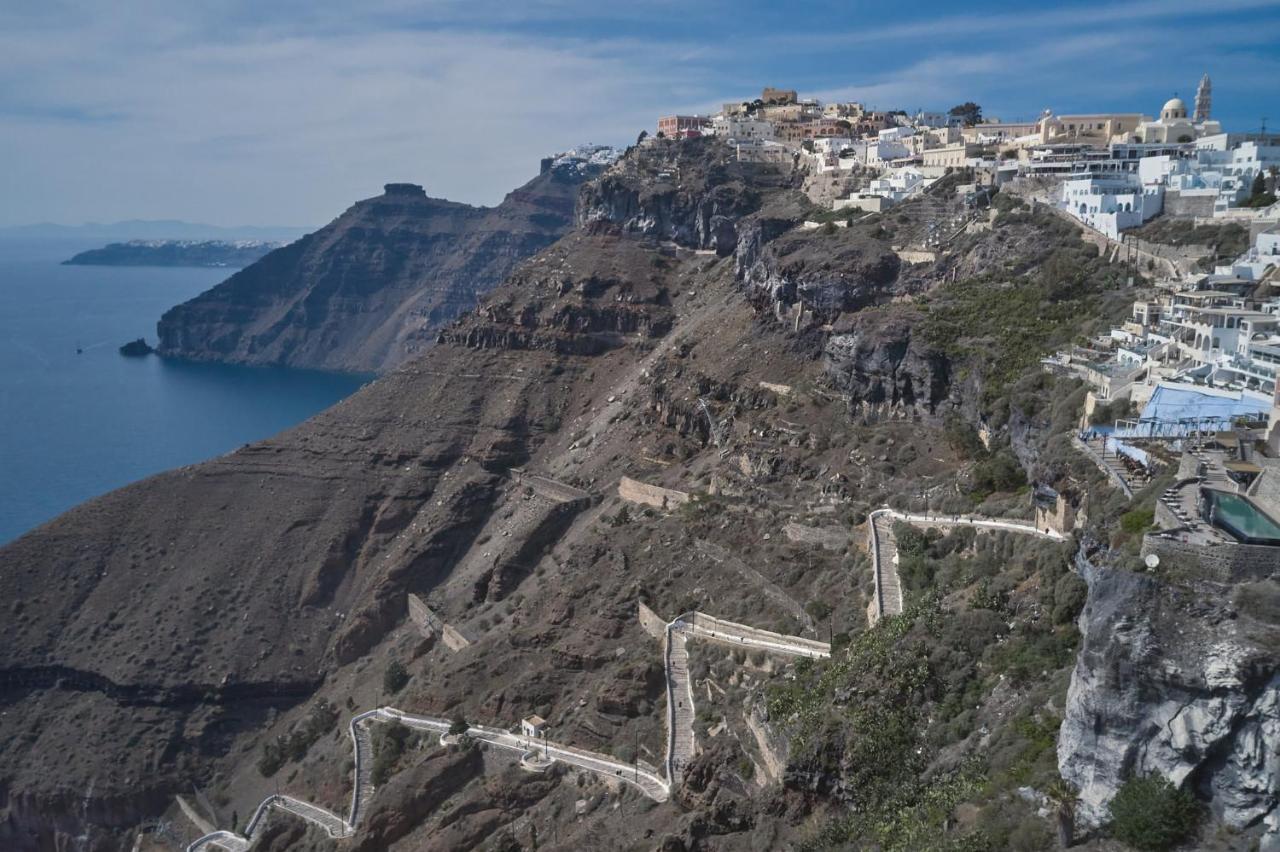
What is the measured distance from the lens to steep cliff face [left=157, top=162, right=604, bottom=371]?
6422 inches

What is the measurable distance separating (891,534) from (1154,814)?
1808 cm

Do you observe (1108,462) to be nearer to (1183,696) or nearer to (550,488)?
(1183,696)

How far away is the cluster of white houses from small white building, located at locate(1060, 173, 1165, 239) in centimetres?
4

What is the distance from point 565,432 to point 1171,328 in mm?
41316

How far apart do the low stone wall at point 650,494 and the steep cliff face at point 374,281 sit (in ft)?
346

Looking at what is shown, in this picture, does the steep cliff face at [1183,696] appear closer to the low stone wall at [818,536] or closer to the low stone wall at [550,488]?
the low stone wall at [818,536]

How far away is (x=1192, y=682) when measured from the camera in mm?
16109

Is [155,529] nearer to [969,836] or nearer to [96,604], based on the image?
[96,604]

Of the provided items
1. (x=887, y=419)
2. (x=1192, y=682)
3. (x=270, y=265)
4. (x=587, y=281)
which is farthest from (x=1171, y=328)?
(x=270, y=265)

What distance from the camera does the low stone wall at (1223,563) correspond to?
1677 cm

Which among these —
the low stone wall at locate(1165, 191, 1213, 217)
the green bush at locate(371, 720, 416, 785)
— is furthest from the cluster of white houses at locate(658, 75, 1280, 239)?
the green bush at locate(371, 720, 416, 785)

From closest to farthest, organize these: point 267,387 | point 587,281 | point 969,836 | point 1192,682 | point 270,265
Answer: point 1192,682 → point 969,836 → point 587,281 → point 267,387 → point 270,265

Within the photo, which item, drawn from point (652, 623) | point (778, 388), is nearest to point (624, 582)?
point (652, 623)

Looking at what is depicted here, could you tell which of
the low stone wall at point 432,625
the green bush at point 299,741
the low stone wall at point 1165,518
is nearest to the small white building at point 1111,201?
the low stone wall at point 1165,518
